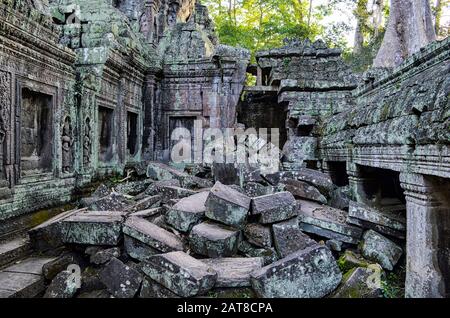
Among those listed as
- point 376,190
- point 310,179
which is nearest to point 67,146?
point 310,179

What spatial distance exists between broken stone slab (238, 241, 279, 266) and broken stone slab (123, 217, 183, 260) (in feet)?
2.39

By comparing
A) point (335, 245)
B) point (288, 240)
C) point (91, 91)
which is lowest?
point (335, 245)

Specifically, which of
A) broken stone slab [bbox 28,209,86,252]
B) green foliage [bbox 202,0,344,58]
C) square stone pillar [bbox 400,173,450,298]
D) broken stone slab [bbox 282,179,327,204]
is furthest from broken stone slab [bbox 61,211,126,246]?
green foliage [bbox 202,0,344,58]

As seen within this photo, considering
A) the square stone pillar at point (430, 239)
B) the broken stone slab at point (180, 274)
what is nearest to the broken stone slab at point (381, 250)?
the square stone pillar at point (430, 239)

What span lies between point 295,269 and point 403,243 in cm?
183

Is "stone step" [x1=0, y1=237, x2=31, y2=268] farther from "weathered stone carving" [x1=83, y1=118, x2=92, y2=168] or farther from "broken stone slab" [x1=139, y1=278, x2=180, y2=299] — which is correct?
"weathered stone carving" [x1=83, y1=118, x2=92, y2=168]

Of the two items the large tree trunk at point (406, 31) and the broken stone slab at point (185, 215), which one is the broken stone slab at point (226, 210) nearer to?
the broken stone slab at point (185, 215)

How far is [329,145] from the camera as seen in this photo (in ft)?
20.8

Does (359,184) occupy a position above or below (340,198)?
above

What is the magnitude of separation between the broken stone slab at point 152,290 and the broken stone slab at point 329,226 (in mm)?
1972

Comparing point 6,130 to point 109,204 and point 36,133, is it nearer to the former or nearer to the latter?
point 36,133

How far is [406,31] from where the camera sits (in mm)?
9250

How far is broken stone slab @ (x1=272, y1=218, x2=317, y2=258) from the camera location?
11.8ft

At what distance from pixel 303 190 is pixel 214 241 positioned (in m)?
2.05
